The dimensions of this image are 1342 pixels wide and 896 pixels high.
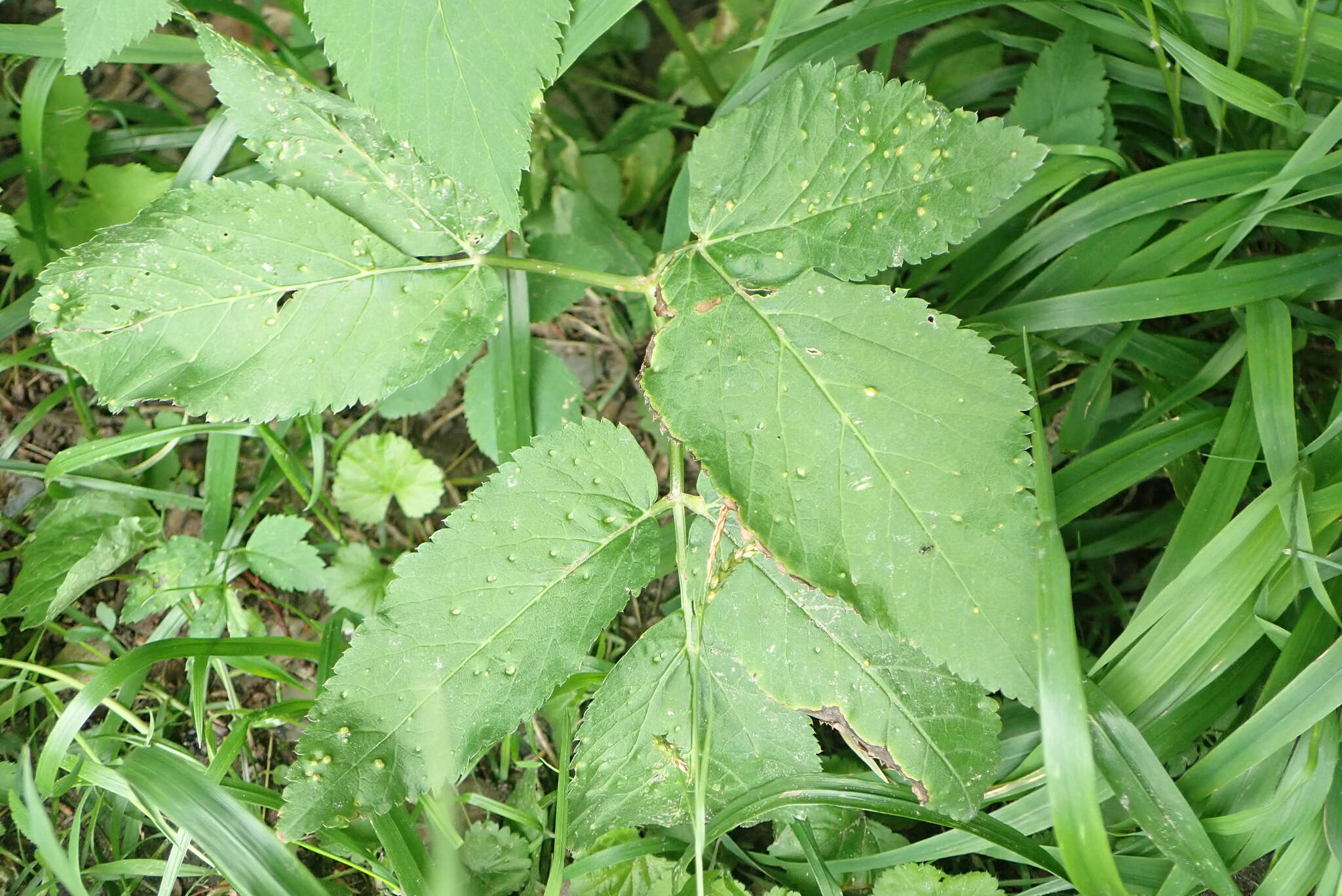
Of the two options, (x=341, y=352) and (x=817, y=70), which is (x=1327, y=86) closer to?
(x=817, y=70)

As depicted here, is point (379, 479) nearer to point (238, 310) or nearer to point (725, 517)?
point (238, 310)

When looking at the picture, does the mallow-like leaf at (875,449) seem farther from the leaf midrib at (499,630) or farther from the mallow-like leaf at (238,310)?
the mallow-like leaf at (238,310)

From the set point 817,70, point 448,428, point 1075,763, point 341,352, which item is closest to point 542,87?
point 817,70

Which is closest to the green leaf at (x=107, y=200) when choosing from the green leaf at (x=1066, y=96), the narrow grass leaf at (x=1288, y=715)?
the green leaf at (x=1066, y=96)

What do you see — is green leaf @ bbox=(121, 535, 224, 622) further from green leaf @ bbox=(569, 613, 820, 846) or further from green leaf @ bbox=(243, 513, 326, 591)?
green leaf @ bbox=(569, 613, 820, 846)

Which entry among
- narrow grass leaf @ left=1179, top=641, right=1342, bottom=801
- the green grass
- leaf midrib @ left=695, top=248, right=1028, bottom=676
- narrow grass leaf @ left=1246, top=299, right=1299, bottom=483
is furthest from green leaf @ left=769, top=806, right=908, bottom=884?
narrow grass leaf @ left=1246, top=299, right=1299, bottom=483

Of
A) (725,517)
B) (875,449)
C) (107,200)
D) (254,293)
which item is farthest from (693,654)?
(107,200)
